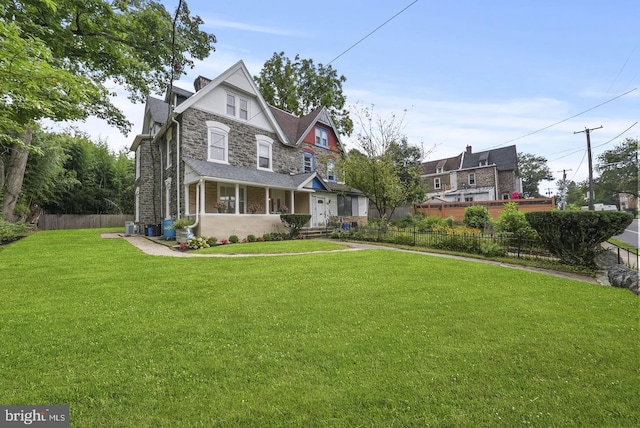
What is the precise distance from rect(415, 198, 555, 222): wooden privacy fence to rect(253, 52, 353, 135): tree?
14922 millimetres

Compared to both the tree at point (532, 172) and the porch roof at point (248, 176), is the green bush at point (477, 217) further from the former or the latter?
the tree at point (532, 172)

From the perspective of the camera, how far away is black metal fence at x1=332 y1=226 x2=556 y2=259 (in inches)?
366

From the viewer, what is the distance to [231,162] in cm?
1606

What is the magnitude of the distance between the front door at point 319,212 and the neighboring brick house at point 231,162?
7 cm

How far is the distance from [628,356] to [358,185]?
1437 cm

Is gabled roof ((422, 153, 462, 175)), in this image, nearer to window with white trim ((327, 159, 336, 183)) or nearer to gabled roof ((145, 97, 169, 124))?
window with white trim ((327, 159, 336, 183))

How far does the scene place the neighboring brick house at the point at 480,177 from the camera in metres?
35.1

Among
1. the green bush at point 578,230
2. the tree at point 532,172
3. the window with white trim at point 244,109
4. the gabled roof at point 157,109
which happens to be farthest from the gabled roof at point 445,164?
the green bush at point 578,230

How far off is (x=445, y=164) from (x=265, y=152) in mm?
31570

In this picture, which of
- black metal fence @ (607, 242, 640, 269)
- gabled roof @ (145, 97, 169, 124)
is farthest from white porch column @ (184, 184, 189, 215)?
black metal fence @ (607, 242, 640, 269)

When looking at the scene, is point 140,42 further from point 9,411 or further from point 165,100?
point 9,411

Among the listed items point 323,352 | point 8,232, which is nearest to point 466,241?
point 323,352

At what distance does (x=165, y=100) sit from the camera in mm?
20594

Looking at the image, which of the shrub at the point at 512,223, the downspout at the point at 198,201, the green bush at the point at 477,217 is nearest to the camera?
the shrub at the point at 512,223
